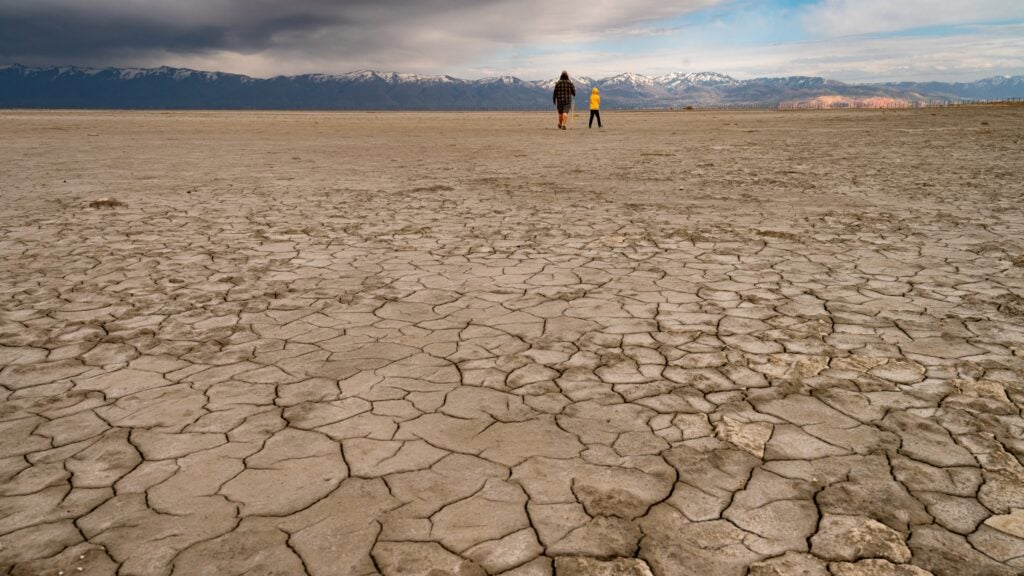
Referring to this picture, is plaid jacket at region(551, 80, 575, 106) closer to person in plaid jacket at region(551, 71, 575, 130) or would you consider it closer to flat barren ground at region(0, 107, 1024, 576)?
person in plaid jacket at region(551, 71, 575, 130)

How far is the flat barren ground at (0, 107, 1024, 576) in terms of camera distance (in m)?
1.79

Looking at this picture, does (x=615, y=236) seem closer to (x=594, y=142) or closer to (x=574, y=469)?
(x=574, y=469)

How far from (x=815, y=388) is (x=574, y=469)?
1234 mm

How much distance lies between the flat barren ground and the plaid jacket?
1296 centimetres

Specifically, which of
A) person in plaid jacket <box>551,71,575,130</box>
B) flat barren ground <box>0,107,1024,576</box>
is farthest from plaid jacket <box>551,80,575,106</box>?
flat barren ground <box>0,107,1024,576</box>

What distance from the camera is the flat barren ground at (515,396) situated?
70.4 inches

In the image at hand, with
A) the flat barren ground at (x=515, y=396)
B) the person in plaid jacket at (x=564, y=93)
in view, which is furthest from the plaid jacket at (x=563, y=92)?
the flat barren ground at (x=515, y=396)

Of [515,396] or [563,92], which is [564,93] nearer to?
[563,92]

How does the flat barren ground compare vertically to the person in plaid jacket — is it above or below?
below

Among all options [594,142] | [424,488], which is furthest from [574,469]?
[594,142]

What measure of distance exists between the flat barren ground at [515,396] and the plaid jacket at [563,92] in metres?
13.0

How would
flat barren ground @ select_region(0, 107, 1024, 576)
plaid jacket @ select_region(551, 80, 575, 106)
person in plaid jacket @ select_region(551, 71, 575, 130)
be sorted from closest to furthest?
flat barren ground @ select_region(0, 107, 1024, 576)
person in plaid jacket @ select_region(551, 71, 575, 130)
plaid jacket @ select_region(551, 80, 575, 106)

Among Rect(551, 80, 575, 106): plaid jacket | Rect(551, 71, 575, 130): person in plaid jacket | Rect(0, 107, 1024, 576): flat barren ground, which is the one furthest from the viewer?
Rect(551, 80, 575, 106): plaid jacket

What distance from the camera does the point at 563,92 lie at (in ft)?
61.5
